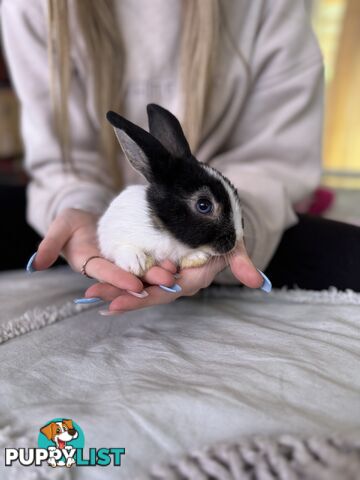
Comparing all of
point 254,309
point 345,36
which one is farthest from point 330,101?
point 254,309

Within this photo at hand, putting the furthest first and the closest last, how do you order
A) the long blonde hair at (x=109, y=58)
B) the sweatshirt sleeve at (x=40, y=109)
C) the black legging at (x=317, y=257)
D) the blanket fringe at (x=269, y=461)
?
the sweatshirt sleeve at (x=40, y=109), the long blonde hair at (x=109, y=58), the black legging at (x=317, y=257), the blanket fringe at (x=269, y=461)

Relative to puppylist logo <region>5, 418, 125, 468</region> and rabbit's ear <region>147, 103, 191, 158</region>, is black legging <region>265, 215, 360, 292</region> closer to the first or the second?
rabbit's ear <region>147, 103, 191, 158</region>

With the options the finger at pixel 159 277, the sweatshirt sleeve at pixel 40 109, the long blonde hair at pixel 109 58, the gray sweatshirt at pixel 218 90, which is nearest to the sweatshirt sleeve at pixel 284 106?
the gray sweatshirt at pixel 218 90

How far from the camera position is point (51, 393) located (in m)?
0.56

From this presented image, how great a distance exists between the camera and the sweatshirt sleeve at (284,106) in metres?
1.04

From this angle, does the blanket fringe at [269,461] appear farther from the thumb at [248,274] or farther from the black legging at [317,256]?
the black legging at [317,256]

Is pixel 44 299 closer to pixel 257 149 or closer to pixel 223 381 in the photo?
pixel 223 381

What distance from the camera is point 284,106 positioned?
1070 mm

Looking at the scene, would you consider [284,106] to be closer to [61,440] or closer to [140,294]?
[140,294]

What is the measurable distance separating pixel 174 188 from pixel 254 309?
258 millimetres

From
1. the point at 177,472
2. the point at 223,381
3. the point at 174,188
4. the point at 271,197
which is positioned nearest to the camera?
the point at 177,472

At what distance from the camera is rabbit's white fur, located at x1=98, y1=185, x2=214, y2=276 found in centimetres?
67

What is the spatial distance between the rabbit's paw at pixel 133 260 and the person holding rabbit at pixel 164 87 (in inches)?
11.3

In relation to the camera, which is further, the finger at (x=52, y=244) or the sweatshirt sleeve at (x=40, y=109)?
the sweatshirt sleeve at (x=40, y=109)
